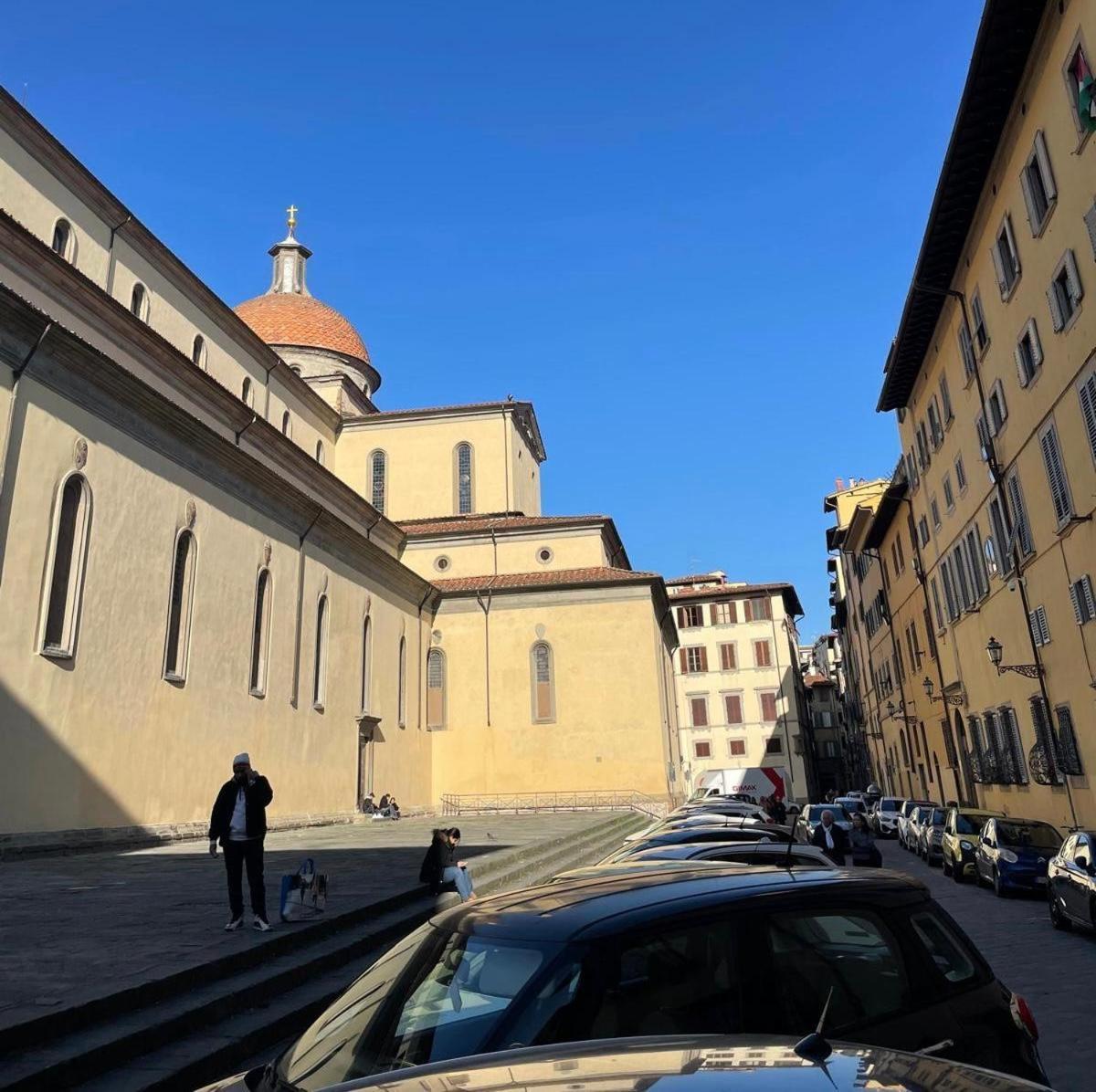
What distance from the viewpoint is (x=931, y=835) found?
61.7ft

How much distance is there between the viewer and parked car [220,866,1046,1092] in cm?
246

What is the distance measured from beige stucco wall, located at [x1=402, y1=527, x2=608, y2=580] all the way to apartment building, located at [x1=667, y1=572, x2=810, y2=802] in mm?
16375

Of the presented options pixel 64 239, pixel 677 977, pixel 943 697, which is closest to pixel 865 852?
pixel 943 697

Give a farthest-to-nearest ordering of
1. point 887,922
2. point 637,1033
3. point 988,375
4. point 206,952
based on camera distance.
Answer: point 988,375 < point 206,952 < point 887,922 < point 637,1033

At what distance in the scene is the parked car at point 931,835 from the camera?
60.1 ft

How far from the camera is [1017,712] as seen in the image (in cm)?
1870

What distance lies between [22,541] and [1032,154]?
18562 millimetres

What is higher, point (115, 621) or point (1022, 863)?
point (115, 621)

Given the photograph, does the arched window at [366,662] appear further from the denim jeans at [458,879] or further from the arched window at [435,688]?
the denim jeans at [458,879]

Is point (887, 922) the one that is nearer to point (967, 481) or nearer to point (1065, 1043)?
point (1065, 1043)

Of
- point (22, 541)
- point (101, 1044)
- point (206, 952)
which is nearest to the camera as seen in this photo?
point (101, 1044)

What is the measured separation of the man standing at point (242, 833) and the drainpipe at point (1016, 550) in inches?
577

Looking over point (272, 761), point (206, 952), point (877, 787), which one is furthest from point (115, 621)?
point (877, 787)

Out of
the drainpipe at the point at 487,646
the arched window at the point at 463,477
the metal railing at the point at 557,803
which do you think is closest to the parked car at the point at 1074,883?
the metal railing at the point at 557,803
